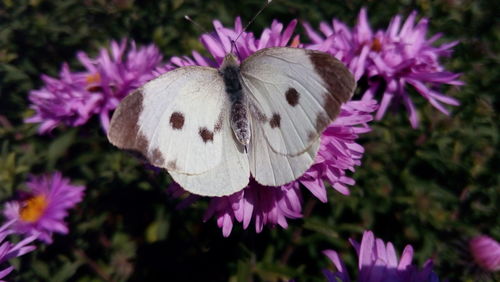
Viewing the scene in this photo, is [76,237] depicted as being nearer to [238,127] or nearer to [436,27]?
[238,127]

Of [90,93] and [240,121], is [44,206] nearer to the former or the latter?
[90,93]

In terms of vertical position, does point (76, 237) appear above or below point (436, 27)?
below

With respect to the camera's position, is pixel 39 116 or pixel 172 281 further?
pixel 172 281

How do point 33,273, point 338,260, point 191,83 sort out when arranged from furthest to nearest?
point 33,273, point 191,83, point 338,260

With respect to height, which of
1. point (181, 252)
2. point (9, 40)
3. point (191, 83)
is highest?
point (191, 83)

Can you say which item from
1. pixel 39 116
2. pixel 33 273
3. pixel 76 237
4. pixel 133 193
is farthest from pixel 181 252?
pixel 39 116

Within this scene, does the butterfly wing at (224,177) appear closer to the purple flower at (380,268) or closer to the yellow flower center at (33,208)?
the purple flower at (380,268)
